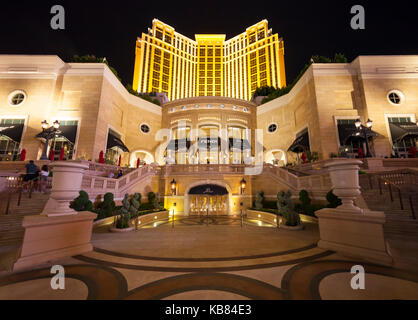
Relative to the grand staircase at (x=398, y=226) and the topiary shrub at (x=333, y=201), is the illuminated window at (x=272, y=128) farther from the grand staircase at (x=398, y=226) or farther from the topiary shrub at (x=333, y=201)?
the topiary shrub at (x=333, y=201)

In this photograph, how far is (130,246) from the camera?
5707 mm

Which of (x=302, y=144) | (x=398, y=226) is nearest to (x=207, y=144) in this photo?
(x=302, y=144)

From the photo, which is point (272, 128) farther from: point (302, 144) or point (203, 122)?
point (203, 122)

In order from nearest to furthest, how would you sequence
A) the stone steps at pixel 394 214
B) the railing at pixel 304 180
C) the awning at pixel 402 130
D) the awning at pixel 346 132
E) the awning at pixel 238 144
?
the stone steps at pixel 394 214 → the railing at pixel 304 180 → the awning at pixel 402 130 → the awning at pixel 346 132 → the awning at pixel 238 144

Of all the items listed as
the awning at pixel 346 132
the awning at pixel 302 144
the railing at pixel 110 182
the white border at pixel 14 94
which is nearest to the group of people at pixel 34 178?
the railing at pixel 110 182

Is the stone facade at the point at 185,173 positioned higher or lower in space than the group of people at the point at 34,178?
higher

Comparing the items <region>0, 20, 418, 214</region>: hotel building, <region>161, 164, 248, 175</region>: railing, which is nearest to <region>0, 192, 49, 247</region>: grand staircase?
<region>0, 20, 418, 214</region>: hotel building

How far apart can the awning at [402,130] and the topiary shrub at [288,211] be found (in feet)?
61.9

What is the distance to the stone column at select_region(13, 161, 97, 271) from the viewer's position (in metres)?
4.02

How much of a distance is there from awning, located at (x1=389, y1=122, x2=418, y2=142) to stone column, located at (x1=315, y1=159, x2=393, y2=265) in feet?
70.1

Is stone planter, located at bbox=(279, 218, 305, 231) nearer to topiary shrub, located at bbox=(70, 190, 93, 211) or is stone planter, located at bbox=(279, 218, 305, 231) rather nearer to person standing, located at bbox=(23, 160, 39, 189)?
topiary shrub, located at bbox=(70, 190, 93, 211)

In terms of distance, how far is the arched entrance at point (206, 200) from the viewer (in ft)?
54.5
